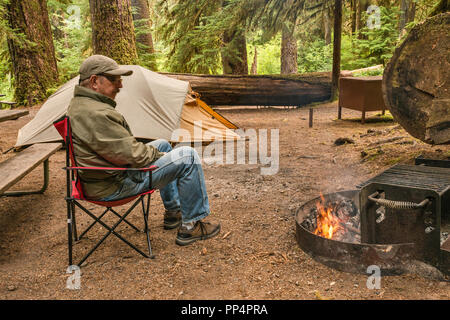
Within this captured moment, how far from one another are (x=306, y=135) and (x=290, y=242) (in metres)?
4.82

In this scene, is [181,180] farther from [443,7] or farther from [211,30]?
[211,30]

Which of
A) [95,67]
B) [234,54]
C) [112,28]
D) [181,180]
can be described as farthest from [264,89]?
[95,67]

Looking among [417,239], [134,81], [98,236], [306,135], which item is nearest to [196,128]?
[134,81]

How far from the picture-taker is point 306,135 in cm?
790

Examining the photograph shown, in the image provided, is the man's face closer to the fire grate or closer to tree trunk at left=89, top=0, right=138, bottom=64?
the fire grate

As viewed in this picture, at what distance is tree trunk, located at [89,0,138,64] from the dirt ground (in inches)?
165

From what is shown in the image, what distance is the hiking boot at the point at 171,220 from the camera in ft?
12.4

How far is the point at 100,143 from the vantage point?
2.88 m

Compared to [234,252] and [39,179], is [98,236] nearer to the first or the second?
[234,252]

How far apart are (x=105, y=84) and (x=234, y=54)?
10065mm

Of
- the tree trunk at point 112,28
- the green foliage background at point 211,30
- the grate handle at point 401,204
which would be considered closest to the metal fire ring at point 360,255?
the grate handle at point 401,204

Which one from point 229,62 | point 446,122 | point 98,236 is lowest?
point 98,236

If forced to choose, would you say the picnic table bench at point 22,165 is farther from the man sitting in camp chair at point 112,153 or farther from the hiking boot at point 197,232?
the hiking boot at point 197,232

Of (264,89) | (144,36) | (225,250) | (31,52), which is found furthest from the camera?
(144,36)
